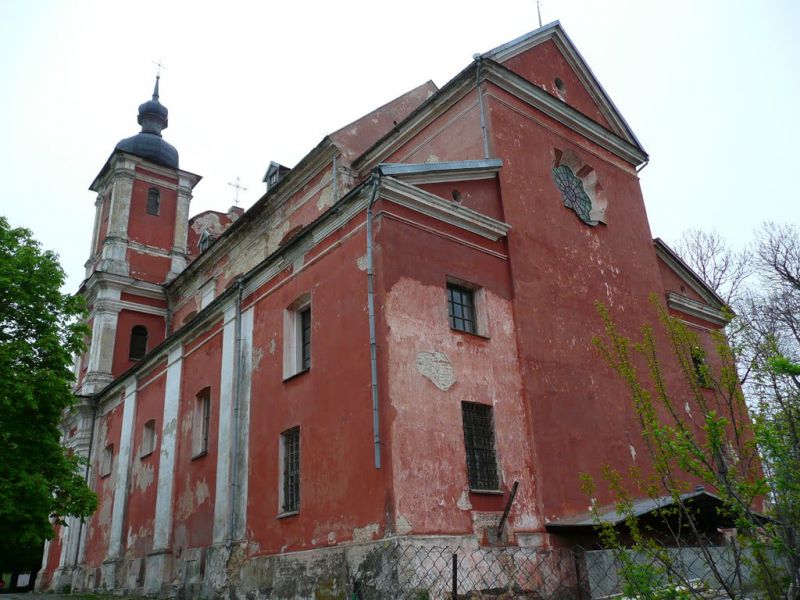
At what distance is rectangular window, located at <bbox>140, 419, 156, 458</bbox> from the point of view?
18.4m

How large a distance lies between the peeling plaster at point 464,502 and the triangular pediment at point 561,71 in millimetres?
9387

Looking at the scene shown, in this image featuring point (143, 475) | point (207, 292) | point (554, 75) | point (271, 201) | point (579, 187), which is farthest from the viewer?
point (207, 292)

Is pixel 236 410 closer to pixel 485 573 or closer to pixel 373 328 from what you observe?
pixel 373 328

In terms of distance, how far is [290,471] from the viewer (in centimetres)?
1223

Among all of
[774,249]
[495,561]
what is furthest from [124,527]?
[774,249]

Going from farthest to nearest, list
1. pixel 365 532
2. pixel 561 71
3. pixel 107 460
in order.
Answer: pixel 107 460, pixel 561 71, pixel 365 532

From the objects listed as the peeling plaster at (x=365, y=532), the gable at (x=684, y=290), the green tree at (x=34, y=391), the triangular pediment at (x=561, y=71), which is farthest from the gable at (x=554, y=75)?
the green tree at (x=34, y=391)

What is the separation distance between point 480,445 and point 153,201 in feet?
68.8

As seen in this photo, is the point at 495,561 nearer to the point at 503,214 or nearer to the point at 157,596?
the point at 503,214

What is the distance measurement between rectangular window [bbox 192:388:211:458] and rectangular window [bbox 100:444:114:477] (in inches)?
249

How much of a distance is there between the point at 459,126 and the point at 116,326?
51.7ft

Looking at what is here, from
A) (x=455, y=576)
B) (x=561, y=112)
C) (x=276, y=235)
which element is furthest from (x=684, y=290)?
(x=455, y=576)

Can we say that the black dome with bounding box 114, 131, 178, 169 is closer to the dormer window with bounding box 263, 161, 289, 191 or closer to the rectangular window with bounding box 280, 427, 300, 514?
the dormer window with bounding box 263, 161, 289, 191

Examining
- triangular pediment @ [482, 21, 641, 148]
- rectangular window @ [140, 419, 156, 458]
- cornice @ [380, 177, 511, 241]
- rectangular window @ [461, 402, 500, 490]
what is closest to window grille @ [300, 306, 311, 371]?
cornice @ [380, 177, 511, 241]
